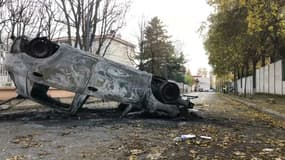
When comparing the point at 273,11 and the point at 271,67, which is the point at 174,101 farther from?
the point at 271,67

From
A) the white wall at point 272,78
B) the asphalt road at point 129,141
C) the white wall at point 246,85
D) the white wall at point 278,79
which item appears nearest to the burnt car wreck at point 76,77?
the asphalt road at point 129,141

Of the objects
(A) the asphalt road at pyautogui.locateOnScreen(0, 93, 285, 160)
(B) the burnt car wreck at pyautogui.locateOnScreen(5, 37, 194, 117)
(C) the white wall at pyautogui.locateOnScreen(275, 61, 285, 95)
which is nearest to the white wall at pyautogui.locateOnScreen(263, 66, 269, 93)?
(C) the white wall at pyautogui.locateOnScreen(275, 61, 285, 95)

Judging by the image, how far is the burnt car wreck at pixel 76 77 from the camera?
13531mm

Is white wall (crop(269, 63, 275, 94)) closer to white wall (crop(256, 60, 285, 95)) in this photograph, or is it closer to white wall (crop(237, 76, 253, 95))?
white wall (crop(256, 60, 285, 95))

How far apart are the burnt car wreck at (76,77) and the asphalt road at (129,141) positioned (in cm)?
93

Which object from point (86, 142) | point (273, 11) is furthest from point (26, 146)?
point (273, 11)

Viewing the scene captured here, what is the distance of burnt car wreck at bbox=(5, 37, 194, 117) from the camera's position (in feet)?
44.4

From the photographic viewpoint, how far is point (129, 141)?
29.0ft

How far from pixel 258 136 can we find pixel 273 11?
1071cm

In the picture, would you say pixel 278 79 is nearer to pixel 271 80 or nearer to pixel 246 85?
pixel 271 80

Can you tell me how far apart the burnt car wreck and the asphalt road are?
932 millimetres

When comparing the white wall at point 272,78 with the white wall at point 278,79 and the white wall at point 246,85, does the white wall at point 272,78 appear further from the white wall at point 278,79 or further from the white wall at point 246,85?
the white wall at point 246,85

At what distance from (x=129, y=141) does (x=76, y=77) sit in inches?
215

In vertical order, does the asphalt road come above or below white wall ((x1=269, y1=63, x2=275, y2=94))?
below
